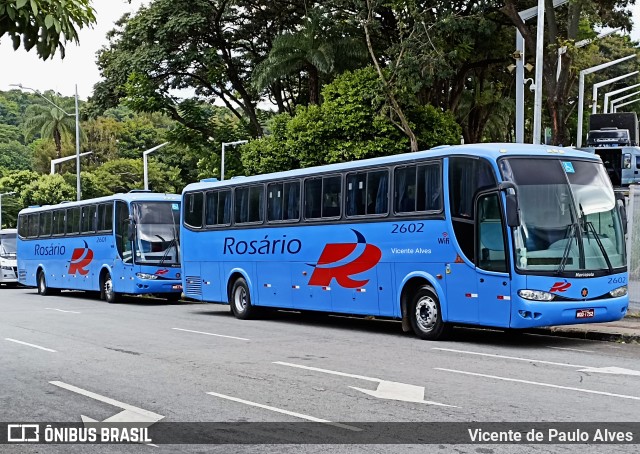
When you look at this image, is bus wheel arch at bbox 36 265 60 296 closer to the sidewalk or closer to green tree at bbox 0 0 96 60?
the sidewalk

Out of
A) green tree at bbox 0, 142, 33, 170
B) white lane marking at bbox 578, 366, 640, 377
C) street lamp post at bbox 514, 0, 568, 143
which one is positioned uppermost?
green tree at bbox 0, 142, 33, 170

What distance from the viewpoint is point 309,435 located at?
884 centimetres

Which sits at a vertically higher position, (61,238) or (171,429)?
(61,238)

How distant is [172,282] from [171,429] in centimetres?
2052

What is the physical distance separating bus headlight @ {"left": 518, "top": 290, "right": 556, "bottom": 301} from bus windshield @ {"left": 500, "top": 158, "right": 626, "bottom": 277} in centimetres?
34

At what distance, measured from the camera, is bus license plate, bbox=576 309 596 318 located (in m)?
15.5

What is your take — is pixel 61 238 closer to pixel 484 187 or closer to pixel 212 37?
pixel 212 37

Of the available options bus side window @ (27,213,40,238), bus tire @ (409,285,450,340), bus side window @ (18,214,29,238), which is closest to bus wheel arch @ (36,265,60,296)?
bus side window @ (27,213,40,238)

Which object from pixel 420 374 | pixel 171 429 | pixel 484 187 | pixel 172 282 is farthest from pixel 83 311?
pixel 171 429

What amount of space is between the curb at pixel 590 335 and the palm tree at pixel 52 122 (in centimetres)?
8125

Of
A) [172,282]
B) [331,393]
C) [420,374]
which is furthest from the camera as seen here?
[172,282]

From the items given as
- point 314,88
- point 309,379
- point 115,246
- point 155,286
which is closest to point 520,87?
point 155,286

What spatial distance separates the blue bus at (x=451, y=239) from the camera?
15562 millimetres

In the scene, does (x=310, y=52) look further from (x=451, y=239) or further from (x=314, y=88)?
(x=451, y=239)
